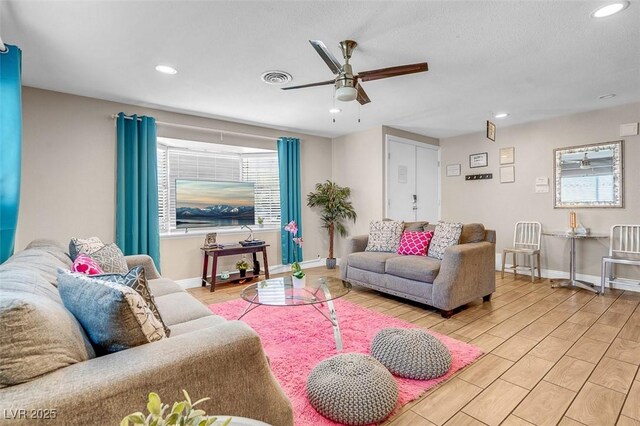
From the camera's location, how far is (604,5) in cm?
197

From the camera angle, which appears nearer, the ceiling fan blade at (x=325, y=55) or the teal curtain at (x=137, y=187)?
the ceiling fan blade at (x=325, y=55)

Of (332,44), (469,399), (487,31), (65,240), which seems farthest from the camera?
(65,240)

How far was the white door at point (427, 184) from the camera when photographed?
573 centimetres

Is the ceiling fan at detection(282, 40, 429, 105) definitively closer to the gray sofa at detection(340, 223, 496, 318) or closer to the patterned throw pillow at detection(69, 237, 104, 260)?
the gray sofa at detection(340, 223, 496, 318)

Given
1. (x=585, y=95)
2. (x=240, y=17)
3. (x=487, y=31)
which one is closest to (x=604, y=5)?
(x=487, y=31)

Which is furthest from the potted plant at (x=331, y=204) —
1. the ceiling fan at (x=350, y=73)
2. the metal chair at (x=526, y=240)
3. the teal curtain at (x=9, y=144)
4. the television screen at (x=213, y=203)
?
the teal curtain at (x=9, y=144)

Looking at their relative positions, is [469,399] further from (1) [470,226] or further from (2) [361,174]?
(2) [361,174]

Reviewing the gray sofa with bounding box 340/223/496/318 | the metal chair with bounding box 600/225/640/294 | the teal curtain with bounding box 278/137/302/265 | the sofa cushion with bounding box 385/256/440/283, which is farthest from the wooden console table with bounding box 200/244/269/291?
the metal chair with bounding box 600/225/640/294

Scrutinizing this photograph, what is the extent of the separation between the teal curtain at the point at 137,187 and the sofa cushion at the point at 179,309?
1.90m

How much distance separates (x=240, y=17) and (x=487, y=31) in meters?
1.82

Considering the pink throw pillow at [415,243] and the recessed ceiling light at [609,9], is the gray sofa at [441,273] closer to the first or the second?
the pink throw pillow at [415,243]

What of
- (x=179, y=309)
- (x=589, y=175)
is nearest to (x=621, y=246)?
(x=589, y=175)

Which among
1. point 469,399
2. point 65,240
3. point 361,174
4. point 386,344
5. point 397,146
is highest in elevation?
point 397,146

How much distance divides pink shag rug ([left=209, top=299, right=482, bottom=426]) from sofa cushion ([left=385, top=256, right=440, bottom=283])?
20.9 inches
